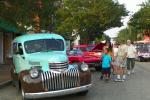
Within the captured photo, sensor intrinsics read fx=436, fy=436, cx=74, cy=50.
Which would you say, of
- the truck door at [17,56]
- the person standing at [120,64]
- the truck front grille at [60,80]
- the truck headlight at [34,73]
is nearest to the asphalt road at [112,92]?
the person standing at [120,64]

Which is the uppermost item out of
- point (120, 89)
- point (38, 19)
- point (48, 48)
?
point (38, 19)

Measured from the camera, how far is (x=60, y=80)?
12375mm

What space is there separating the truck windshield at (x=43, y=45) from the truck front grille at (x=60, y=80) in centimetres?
215

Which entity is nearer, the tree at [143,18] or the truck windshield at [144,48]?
the truck windshield at [144,48]

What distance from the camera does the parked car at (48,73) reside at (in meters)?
12.3

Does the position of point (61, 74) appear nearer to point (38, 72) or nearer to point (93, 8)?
point (38, 72)

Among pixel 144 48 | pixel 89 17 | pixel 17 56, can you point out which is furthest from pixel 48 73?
pixel 89 17

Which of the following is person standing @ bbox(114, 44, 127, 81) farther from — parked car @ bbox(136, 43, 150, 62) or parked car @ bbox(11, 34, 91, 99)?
parked car @ bbox(136, 43, 150, 62)

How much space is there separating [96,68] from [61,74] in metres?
13.2

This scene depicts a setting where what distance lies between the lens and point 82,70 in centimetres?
1305

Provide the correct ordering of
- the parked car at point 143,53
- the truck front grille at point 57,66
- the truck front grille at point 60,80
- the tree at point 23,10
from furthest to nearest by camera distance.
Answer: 1. the parked car at point 143,53
2. the tree at point 23,10
3. the truck front grille at point 57,66
4. the truck front grille at point 60,80

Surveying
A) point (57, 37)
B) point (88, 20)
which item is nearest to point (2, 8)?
point (57, 37)

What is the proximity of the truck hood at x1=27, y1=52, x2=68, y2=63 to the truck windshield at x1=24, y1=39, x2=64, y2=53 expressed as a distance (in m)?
0.41

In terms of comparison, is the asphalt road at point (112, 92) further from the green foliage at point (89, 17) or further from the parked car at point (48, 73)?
the green foliage at point (89, 17)
